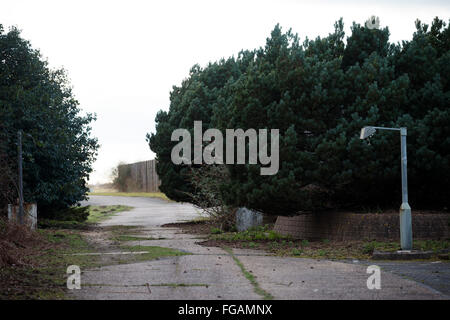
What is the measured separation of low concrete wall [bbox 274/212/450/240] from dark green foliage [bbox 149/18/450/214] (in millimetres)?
607

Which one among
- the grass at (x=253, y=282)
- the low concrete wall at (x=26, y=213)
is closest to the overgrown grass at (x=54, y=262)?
the low concrete wall at (x=26, y=213)

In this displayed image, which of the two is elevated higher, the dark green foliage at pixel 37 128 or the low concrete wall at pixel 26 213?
the dark green foliage at pixel 37 128

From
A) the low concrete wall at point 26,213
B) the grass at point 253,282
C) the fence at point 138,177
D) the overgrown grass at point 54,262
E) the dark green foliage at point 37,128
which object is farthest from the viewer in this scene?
the fence at point 138,177

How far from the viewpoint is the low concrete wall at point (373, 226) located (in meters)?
14.2

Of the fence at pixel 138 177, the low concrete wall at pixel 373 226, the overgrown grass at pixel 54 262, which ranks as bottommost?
the overgrown grass at pixel 54 262

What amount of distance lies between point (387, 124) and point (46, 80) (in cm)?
1382

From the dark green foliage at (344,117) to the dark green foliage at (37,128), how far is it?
6.71m

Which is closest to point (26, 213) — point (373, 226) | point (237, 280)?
point (373, 226)

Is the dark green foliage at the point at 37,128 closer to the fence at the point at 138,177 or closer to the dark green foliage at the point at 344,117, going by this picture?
the dark green foliage at the point at 344,117

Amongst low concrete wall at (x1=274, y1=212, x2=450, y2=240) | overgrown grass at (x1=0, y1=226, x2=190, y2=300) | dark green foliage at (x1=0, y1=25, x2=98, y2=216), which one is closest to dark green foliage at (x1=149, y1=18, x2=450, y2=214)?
low concrete wall at (x1=274, y1=212, x2=450, y2=240)

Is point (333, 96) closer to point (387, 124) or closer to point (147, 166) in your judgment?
point (387, 124)
